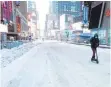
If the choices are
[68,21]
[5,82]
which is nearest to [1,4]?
[5,82]

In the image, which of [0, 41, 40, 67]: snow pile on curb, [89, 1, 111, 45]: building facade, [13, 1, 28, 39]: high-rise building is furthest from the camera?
[13, 1, 28, 39]: high-rise building

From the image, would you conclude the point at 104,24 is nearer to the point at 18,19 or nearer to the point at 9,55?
the point at 9,55

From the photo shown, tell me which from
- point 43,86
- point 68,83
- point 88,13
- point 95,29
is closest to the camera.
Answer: point 43,86

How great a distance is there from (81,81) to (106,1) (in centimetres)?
5613

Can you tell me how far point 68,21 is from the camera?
184 m

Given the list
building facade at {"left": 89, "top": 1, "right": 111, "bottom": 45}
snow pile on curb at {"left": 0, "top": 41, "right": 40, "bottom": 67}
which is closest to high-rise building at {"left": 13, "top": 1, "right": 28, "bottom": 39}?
building facade at {"left": 89, "top": 1, "right": 111, "bottom": 45}

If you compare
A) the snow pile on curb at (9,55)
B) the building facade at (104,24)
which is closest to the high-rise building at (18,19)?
the building facade at (104,24)

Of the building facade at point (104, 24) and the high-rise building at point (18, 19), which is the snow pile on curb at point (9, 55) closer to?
the building facade at point (104, 24)

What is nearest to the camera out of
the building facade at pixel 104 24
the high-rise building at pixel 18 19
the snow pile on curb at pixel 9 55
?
the snow pile on curb at pixel 9 55

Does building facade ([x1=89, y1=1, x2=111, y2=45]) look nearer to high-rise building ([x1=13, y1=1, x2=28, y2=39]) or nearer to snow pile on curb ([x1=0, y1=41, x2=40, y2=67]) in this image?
snow pile on curb ([x1=0, y1=41, x2=40, y2=67])

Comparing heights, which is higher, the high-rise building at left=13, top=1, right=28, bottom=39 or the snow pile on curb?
the high-rise building at left=13, top=1, right=28, bottom=39

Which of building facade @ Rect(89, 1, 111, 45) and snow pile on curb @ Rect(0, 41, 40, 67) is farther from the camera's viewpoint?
building facade @ Rect(89, 1, 111, 45)

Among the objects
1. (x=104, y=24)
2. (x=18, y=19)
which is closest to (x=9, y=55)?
(x=104, y=24)

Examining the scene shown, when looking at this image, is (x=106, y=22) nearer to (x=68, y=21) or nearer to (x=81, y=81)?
(x=81, y=81)
